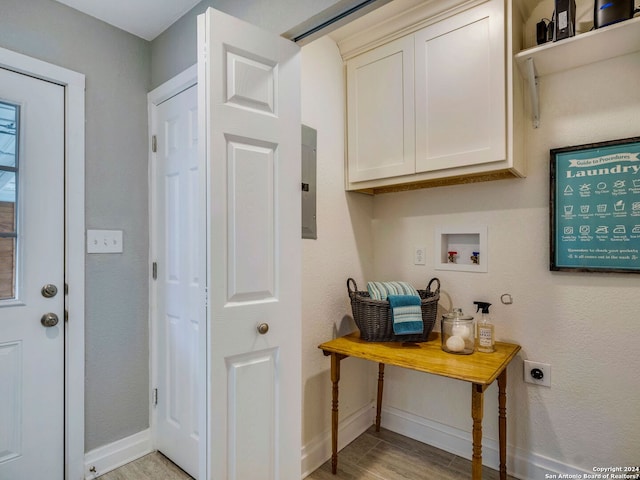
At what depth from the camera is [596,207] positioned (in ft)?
5.22

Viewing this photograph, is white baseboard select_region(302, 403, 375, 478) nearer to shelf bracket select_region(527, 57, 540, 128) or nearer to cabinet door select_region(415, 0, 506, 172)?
cabinet door select_region(415, 0, 506, 172)

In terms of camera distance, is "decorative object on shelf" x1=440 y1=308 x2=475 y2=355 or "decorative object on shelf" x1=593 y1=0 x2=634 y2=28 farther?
"decorative object on shelf" x1=440 y1=308 x2=475 y2=355

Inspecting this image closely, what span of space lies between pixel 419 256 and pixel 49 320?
195 cm

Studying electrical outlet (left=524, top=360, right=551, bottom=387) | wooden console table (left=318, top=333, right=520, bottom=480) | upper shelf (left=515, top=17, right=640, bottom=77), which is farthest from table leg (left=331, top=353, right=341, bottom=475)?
upper shelf (left=515, top=17, right=640, bottom=77)

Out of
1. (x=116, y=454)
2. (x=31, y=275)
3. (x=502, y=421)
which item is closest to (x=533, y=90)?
(x=502, y=421)

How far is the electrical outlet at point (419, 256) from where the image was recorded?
212 cm

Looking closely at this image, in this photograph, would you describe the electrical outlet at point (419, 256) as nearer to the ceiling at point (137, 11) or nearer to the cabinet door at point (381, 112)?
the cabinet door at point (381, 112)

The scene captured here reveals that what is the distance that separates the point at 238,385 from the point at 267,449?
0.31 m

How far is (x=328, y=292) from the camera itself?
202 cm

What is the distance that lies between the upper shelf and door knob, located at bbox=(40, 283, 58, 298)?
2365mm

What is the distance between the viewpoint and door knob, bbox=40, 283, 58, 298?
1618mm

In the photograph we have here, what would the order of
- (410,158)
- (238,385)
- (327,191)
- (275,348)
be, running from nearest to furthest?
1. (238,385)
2. (275,348)
3. (410,158)
4. (327,191)

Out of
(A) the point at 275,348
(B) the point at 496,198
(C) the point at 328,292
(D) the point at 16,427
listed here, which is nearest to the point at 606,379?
(B) the point at 496,198

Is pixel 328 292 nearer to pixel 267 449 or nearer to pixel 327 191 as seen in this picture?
pixel 327 191
